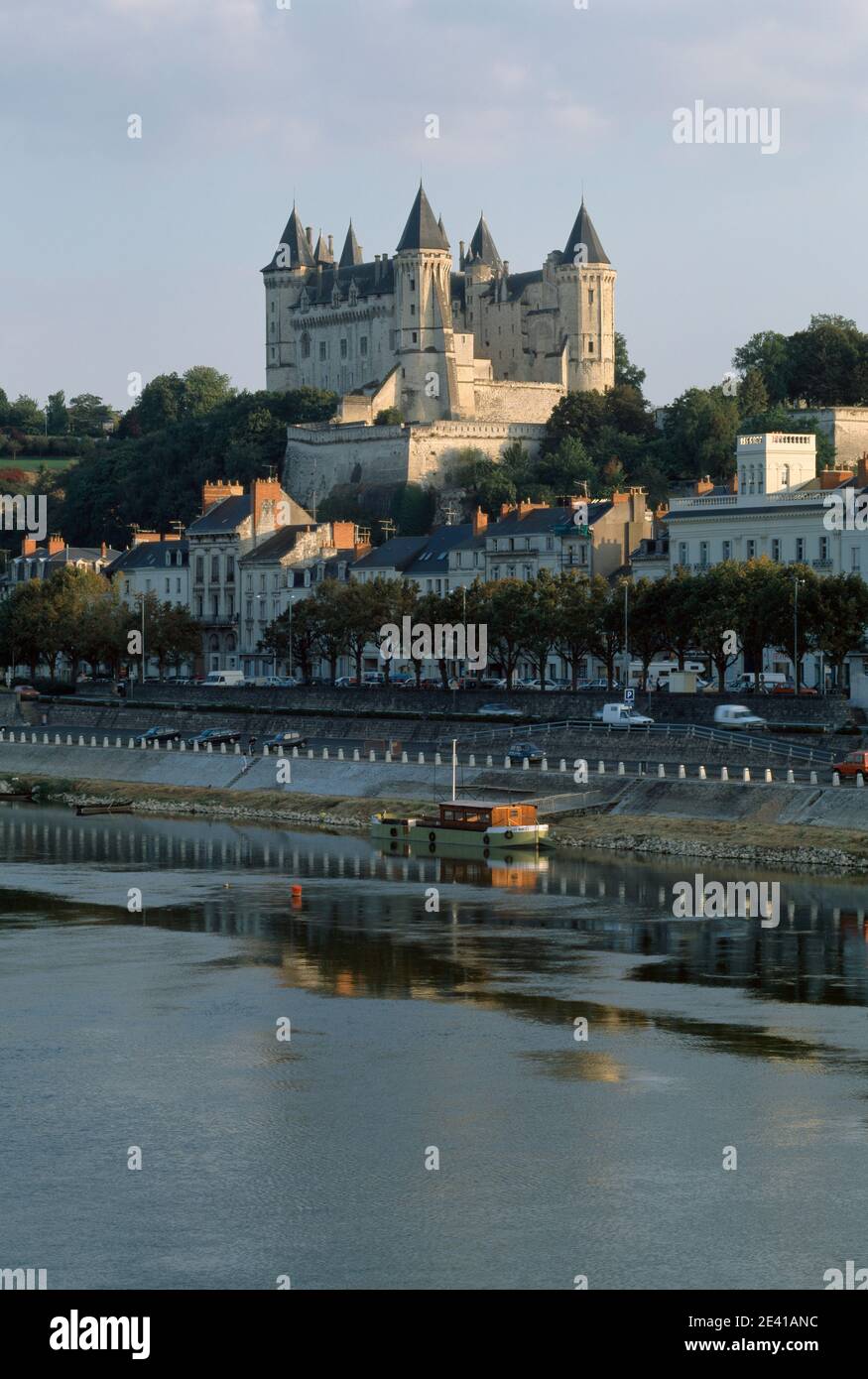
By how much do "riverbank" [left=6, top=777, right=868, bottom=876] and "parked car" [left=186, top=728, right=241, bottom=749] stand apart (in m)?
4.71

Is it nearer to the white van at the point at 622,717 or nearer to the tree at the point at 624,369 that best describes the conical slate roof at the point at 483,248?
the tree at the point at 624,369

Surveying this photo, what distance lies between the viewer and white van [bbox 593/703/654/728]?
76.9 metres

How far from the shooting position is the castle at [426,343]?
157250mm

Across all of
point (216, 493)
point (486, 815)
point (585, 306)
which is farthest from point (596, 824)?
point (585, 306)

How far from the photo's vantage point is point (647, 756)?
7369cm

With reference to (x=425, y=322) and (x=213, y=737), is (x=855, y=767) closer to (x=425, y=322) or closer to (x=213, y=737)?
(x=213, y=737)

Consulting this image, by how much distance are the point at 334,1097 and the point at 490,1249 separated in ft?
24.2

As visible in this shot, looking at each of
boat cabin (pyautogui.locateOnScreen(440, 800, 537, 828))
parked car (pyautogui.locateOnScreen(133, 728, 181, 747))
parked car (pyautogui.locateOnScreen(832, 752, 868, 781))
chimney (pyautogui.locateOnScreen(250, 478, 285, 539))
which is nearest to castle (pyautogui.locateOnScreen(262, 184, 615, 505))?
chimney (pyautogui.locateOnScreen(250, 478, 285, 539))

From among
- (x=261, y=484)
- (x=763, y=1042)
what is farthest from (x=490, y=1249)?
(x=261, y=484)

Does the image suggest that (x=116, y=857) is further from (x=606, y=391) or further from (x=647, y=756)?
(x=606, y=391)

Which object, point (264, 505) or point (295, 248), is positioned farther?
point (295, 248)

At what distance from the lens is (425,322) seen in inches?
6570

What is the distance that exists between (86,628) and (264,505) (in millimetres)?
14580

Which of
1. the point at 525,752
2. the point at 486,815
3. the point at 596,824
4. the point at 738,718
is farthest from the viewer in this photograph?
the point at 525,752
